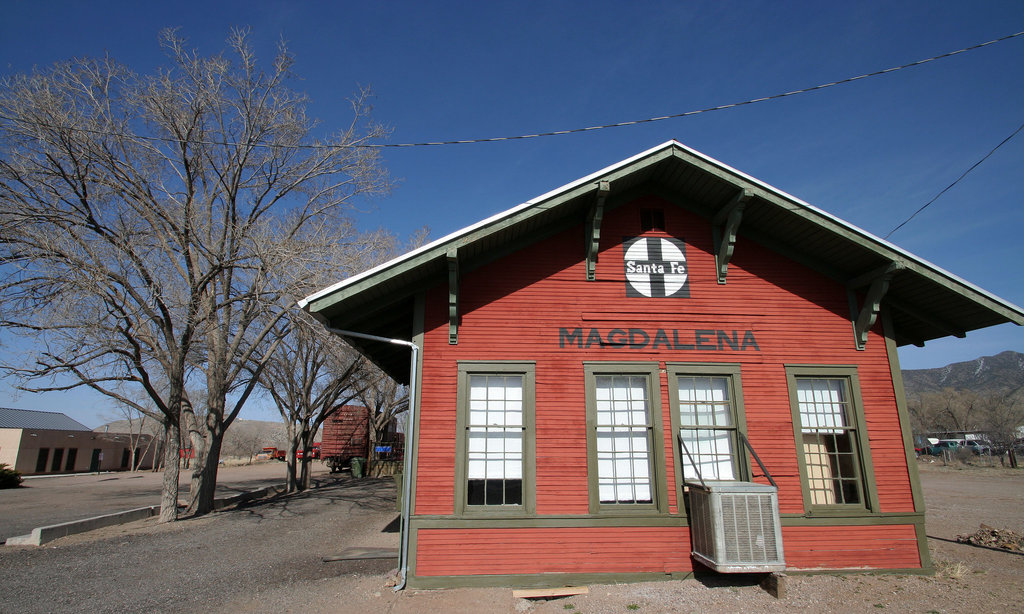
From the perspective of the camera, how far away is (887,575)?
8047 mm

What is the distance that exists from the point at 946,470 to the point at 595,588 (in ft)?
120

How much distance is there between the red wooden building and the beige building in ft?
145

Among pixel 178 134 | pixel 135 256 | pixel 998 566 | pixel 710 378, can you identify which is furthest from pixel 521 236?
pixel 178 134

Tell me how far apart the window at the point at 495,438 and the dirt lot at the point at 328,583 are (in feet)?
4.13

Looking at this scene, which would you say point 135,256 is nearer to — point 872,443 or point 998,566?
point 872,443

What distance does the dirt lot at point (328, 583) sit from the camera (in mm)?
7043

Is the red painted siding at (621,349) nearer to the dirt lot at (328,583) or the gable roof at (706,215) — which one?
the gable roof at (706,215)

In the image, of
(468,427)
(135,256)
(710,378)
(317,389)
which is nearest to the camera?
(468,427)

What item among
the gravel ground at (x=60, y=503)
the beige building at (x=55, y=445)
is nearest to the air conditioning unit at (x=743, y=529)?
the gravel ground at (x=60, y=503)

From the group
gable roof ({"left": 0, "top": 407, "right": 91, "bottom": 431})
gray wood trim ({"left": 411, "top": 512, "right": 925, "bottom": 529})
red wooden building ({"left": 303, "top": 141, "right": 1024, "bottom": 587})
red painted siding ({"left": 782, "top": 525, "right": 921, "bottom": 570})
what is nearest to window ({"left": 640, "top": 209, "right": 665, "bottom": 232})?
red wooden building ({"left": 303, "top": 141, "right": 1024, "bottom": 587})

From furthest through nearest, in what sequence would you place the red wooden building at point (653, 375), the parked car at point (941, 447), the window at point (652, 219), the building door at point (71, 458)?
the building door at point (71, 458) < the parked car at point (941, 447) < the window at point (652, 219) < the red wooden building at point (653, 375)

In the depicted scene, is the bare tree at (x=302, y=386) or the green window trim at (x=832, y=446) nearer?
the green window trim at (x=832, y=446)

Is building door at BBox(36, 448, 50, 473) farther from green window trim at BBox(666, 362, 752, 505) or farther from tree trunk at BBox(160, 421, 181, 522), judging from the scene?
green window trim at BBox(666, 362, 752, 505)

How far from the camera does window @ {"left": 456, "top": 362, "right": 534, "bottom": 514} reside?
7941 millimetres
